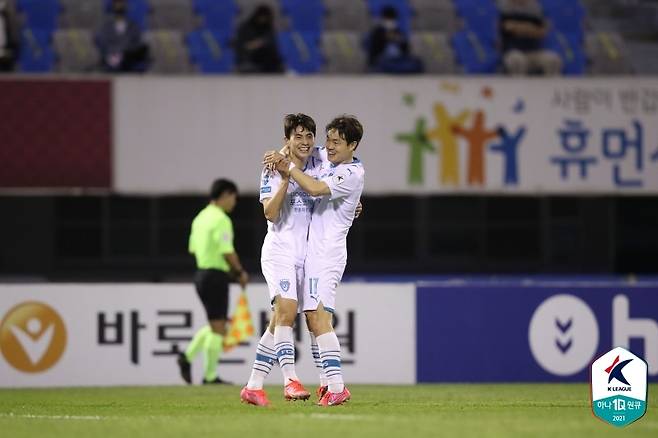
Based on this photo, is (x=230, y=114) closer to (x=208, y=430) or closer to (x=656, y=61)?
(x=656, y=61)

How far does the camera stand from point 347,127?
10359mm

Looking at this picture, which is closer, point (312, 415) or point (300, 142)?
point (312, 415)

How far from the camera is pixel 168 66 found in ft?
63.0

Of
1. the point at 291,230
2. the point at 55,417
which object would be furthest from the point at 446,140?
the point at 55,417

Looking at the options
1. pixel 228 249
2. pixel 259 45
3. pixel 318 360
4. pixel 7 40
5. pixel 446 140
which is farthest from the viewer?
pixel 446 140

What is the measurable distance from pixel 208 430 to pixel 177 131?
10218 mm

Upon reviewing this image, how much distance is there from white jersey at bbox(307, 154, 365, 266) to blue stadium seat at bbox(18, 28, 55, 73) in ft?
30.2

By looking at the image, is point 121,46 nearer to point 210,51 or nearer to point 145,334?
point 210,51

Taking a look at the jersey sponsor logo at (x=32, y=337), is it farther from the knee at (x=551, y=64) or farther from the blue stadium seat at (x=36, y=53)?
the knee at (x=551, y=64)

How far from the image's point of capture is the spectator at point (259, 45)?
18.7m

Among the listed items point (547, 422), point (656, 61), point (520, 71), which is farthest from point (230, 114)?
point (547, 422)

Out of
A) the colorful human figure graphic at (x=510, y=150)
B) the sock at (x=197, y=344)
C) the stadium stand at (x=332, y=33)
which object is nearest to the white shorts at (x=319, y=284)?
the sock at (x=197, y=344)

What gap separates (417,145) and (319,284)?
338 inches

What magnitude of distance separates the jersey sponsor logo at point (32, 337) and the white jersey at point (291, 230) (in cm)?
539
